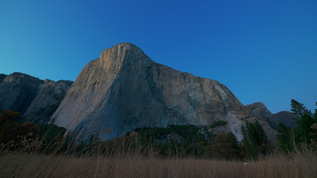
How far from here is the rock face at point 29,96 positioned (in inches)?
2127

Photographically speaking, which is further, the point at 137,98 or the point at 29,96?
the point at 29,96

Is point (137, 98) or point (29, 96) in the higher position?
point (29, 96)

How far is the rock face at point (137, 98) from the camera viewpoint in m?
39.2

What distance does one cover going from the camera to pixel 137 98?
158ft

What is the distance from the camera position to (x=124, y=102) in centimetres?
4353

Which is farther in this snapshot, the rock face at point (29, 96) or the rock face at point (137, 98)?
the rock face at point (29, 96)

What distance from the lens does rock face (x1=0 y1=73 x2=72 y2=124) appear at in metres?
54.0

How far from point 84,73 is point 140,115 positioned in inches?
1062

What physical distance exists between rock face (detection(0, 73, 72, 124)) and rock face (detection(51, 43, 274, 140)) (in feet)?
44.5

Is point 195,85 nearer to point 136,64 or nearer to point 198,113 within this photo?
point 198,113

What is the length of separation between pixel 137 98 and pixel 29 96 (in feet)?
166

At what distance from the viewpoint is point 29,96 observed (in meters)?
62.6

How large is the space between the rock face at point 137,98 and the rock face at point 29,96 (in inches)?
534

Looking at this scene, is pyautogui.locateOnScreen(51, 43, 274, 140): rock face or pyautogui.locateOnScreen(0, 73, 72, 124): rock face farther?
pyautogui.locateOnScreen(0, 73, 72, 124): rock face
